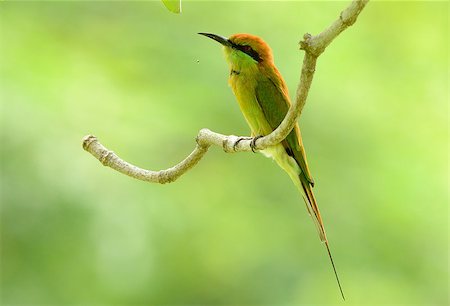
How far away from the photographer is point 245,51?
2.42 m

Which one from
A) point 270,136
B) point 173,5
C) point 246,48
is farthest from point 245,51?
point 173,5

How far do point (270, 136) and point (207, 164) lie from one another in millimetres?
2049

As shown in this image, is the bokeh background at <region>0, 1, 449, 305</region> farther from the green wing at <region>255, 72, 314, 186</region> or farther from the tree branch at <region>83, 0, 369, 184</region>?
A: the tree branch at <region>83, 0, 369, 184</region>

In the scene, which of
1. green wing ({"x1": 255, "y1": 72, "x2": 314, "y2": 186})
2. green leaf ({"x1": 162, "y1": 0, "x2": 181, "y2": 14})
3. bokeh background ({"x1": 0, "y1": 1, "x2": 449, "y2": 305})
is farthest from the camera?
bokeh background ({"x1": 0, "y1": 1, "x2": 449, "y2": 305})

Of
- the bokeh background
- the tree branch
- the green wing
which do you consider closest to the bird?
the green wing

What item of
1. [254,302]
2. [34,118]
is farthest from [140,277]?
[34,118]

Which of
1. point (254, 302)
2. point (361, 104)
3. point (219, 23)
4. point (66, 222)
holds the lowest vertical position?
point (254, 302)

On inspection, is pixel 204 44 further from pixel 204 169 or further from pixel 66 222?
pixel 66 222

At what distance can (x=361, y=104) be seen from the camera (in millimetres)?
4012

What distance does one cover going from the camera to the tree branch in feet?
3.90

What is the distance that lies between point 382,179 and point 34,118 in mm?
1667

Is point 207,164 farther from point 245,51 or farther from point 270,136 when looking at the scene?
point 270,136

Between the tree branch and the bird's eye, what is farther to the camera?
the bird's eye

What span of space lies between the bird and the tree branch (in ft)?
1.43
